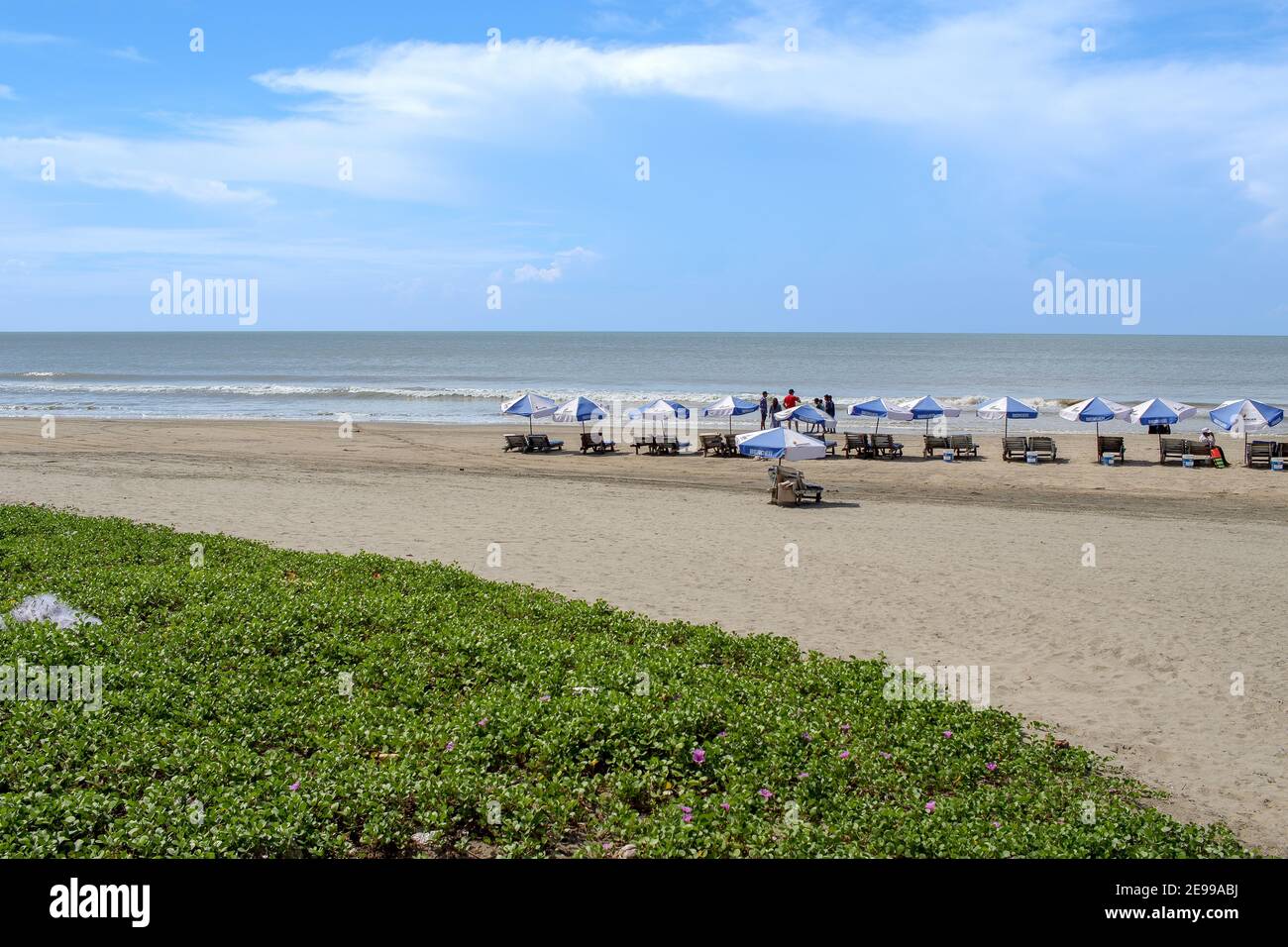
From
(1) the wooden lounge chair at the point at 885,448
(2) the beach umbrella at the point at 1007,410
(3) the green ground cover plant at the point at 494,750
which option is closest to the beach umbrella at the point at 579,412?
(1) the wooden lounge chair at the point at 885,448

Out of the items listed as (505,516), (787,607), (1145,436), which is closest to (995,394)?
(1145,436)

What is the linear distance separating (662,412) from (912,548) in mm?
16206

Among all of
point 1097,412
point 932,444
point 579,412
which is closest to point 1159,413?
point 1097,412

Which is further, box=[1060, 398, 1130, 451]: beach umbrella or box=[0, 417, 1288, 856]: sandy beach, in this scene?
box=[1060, 398, 1130, 451]: beach umbrella

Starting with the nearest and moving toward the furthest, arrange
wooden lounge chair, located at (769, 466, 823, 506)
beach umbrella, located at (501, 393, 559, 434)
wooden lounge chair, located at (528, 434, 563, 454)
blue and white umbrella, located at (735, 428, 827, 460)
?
→ wooden lounge chair, located at (769, 466, 823, 506) < blue and white umbrella, located at (735, 428, 827, 460) < beach umbrella, located at (501, 393, 559, 434) < wooden lounge chair, located at (528, 434, 563, 454)

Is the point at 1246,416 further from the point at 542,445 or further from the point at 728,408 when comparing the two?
the point at 542,445

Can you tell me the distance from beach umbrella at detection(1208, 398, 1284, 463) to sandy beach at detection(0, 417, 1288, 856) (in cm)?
206

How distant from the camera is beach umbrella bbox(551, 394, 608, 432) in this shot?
102 ft

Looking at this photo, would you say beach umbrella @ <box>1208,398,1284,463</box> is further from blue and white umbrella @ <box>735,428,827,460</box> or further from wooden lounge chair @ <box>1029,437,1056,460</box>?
blue and white umbrella @ <box>735,428,827,460</box>

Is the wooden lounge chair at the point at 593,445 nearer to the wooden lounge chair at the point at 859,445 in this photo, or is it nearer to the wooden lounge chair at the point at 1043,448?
the wooden lounge chair at the point at 859,445

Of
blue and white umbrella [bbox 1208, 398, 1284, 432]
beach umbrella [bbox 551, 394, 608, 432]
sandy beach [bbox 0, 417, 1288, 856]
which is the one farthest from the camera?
beach umbrella [bbox 551, 394, 608, 432]

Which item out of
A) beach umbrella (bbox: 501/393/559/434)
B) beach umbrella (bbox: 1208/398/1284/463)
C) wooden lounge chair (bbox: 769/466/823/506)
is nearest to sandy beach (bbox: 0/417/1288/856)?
wooden lounge chair (bbox: 769/466/823/506)

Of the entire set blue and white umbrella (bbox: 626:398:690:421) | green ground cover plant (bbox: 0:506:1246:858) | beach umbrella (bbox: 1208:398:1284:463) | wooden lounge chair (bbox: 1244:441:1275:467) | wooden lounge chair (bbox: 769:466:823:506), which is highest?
blue and white umbrella (bbox: 626:398:690:421)

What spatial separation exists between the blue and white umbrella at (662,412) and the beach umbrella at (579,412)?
1.95 m
